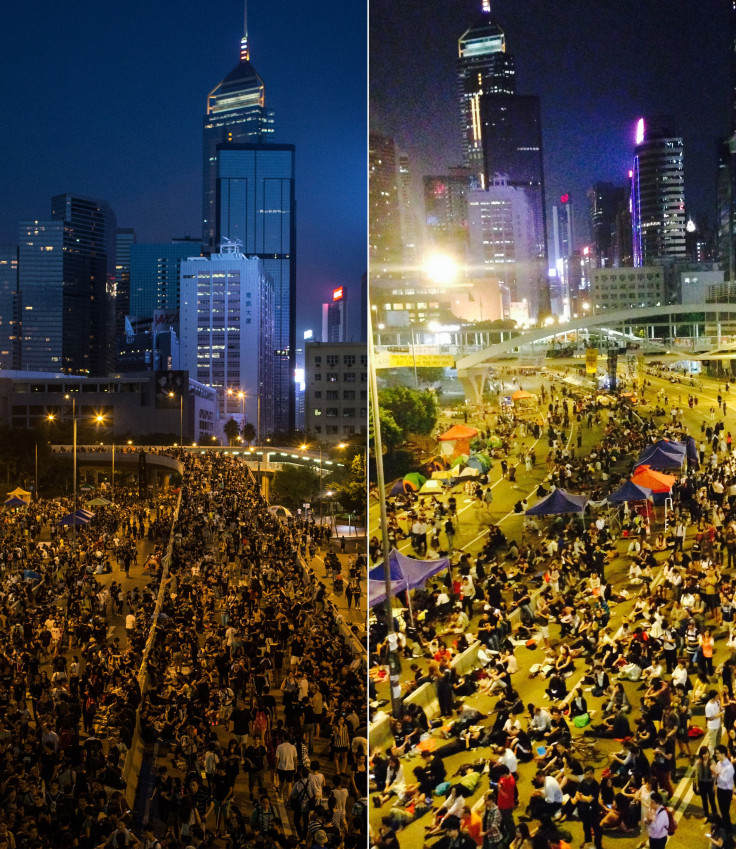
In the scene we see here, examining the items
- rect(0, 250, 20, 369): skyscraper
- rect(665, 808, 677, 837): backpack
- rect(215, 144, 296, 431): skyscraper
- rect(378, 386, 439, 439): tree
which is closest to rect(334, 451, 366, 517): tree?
rect(378, 386, 439, 439): tree

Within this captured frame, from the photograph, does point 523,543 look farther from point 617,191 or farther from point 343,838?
point 617,191

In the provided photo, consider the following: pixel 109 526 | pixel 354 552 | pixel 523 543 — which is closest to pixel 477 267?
pixel 523 543

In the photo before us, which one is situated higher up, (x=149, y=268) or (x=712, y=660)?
(x=149, y=268)

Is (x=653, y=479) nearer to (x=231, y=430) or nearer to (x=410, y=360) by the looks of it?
(x=410, y=360)

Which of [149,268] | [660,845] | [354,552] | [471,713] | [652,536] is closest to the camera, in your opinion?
[660,845]

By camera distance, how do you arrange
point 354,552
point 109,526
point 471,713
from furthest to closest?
point 109,526 → point 354,552 → point 471,713

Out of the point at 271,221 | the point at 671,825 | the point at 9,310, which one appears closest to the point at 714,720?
the point at 671,825

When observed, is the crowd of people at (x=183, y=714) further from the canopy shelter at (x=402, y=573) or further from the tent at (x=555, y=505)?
the tent at (x=555, y=505)

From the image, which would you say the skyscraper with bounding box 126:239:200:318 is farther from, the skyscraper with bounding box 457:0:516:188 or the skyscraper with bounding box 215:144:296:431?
the skyscraper with bounding box 457:0:516:188
